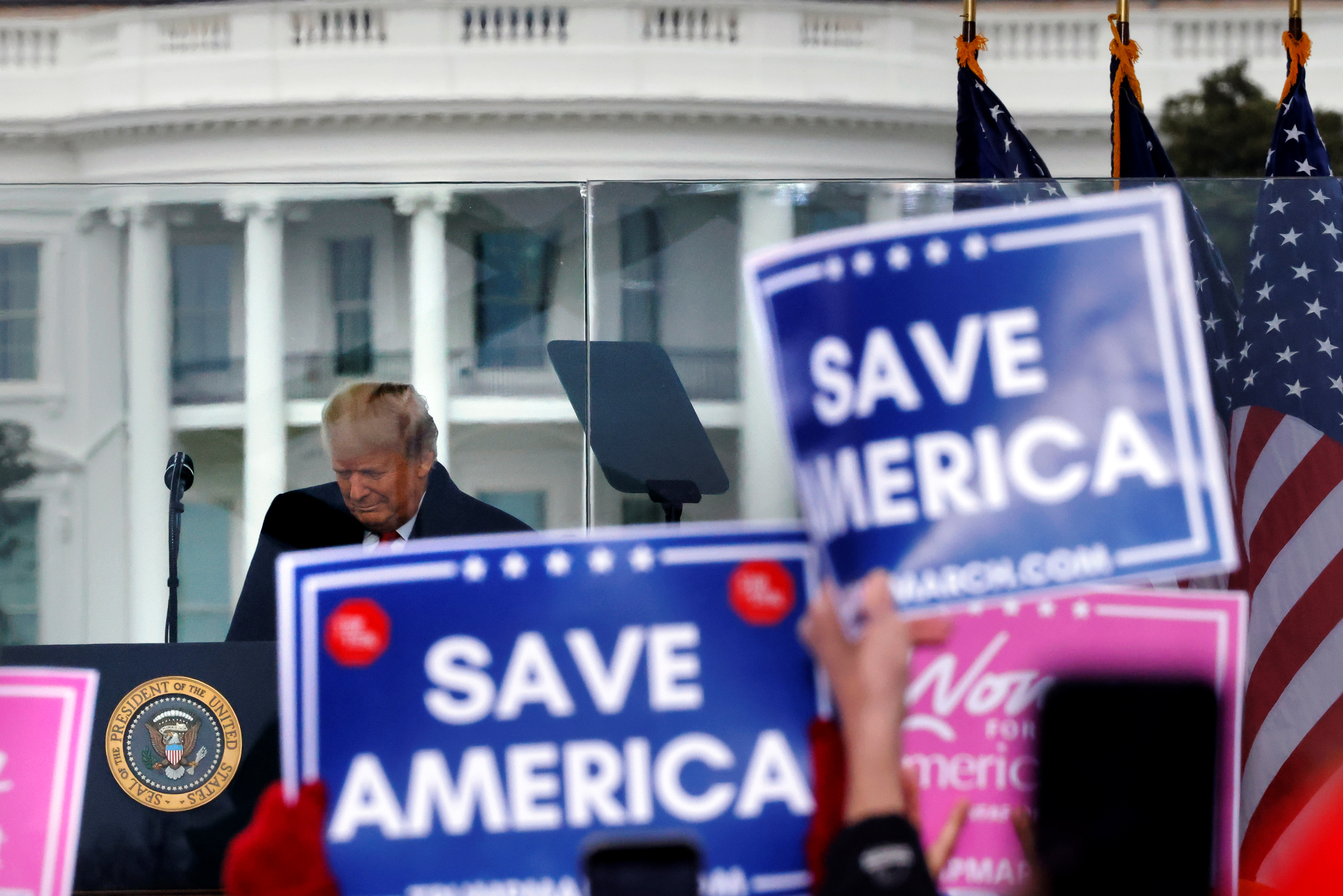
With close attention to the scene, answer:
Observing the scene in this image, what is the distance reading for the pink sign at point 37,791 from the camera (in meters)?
2.37

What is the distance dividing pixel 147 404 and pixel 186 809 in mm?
730

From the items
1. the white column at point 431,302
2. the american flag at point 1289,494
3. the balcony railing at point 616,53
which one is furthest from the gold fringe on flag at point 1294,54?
the balcony railing at point 616,53

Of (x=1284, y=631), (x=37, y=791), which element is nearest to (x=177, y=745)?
(x=37, y=791)

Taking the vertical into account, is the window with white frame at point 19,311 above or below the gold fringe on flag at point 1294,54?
below

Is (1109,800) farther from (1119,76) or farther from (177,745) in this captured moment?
(1119,76)

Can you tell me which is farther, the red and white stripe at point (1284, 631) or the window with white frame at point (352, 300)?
the window with white frame at point (352, 300)

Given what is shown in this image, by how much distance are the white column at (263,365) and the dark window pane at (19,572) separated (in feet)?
1.18

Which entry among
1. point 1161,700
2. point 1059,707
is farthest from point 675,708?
point 1161,700

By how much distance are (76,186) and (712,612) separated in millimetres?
1342

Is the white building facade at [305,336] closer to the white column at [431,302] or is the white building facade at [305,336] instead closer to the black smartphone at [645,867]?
the white column at [431,302]

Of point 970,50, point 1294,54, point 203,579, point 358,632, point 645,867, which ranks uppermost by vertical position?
point 970,50

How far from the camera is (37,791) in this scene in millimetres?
2377

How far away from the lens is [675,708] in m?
2.13

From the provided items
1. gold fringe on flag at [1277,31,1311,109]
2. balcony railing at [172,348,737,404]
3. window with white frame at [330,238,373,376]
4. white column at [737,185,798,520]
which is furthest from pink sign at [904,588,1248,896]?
gold fringe on flag at [1277,31,1311,109]
